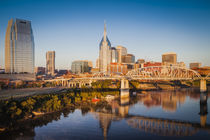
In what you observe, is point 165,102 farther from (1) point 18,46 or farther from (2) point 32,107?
(1) point 18,46

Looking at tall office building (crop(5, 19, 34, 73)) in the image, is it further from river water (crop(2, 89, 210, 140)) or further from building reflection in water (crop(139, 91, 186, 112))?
river water (crop(2, 89, 210, 140))

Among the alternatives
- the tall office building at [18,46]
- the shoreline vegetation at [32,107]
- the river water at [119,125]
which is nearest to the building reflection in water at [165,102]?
the river water at [119,125]

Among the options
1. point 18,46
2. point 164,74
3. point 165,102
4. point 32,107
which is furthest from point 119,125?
point 18,46

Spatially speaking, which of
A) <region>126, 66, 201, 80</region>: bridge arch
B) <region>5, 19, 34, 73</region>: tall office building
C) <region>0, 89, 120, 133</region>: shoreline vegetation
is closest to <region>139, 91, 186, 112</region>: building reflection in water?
<region>126, 66, 201, 80</region>: bridge arch

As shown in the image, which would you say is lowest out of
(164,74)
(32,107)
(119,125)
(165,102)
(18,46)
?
(119,125)

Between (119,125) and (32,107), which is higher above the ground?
(32,107)

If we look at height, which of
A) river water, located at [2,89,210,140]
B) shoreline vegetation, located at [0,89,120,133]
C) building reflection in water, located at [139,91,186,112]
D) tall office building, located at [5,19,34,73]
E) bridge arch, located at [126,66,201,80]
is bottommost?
river water, located at [2,89,210,140]

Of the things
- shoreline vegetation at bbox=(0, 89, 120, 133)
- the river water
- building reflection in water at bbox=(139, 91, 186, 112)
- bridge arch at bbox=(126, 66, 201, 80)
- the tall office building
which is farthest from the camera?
the tall office building

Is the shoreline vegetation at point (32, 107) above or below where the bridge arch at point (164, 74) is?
below

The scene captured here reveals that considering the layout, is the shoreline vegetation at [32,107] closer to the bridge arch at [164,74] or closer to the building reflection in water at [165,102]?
the building reflection in water at [165,102]

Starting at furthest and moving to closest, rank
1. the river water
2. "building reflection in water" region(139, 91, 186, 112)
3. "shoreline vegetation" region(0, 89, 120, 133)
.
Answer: "building reflection in water" region(139, 91, 186, 112) < "shoreline vegetation" region(0, 89, 120, 133) < the river water
